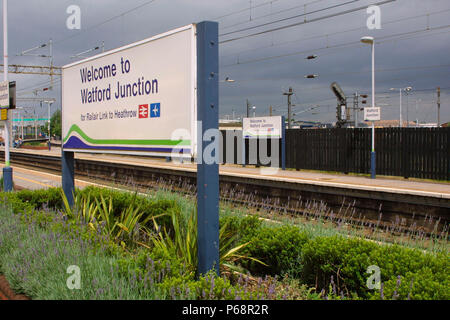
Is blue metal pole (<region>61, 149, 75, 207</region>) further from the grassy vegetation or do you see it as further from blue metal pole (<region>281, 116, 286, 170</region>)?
blue metal pole (<region>281, 116, 286, 170</region>)

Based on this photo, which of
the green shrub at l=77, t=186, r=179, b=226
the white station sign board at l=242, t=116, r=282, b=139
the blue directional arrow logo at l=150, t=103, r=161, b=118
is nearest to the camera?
the blue directional arrow logo at l=150, t=103, r=161, b=118

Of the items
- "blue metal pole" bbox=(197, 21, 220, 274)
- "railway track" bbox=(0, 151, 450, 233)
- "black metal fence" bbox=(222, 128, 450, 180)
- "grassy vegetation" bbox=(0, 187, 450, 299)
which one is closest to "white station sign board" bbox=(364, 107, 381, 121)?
"black metal fence" bbox=(222, 128, 450, 180)

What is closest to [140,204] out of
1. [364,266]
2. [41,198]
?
[41,198]

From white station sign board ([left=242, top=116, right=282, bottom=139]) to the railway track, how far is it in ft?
24.1

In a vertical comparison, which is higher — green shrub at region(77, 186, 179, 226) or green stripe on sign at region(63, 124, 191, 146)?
green stripe on sign at region(63, 124, 191, 146)

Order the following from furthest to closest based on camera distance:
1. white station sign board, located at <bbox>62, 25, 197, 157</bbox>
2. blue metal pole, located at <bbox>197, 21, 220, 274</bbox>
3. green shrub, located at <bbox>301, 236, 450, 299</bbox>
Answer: white station sign board, located at <bbox>62, 25, 197, 157</bbox>, blue metal pole, located at <bbox>197, 21, 220, 274</bbox>, green shrub, located at <bbox>301, 236, 450, 299</bbox>

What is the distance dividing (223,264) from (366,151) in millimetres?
17301

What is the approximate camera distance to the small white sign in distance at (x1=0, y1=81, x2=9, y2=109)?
13.2 meters

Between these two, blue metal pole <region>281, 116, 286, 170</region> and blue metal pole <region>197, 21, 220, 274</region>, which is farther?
blue metal pole <region>281, 116, 286, 170</region>

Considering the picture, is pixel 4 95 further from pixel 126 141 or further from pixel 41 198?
pixel 126 141

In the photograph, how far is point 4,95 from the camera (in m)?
13.5

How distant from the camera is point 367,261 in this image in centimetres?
402
